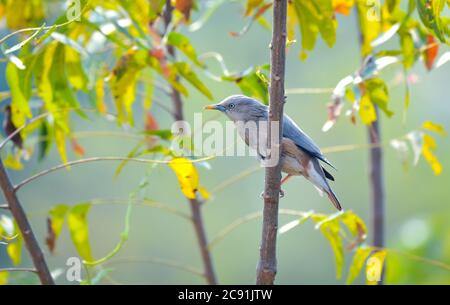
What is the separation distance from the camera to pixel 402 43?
3412 millimetres

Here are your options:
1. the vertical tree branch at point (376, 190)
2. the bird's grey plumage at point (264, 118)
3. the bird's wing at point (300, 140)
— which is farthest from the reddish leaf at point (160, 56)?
the vertical tree branch at point (376, 190)

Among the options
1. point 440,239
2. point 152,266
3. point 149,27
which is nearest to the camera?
point 149,27

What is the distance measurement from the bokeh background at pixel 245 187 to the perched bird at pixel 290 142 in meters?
10.8

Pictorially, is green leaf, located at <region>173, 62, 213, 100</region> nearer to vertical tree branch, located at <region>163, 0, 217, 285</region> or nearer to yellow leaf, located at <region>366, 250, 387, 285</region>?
vertical tree branch, located at <region>163, 0, 217, 285</region>

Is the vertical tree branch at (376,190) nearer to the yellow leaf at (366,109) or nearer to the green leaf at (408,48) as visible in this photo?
the green leaf at (408,48)

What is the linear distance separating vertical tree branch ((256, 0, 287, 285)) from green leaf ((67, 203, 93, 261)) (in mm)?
1114

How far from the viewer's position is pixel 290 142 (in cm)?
330

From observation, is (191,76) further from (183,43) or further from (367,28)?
(367,28)

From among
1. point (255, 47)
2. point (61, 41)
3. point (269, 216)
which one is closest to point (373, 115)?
point (269, 216)

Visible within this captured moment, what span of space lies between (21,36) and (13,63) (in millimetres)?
917

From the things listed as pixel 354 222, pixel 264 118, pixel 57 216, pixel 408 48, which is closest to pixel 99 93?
pixel 57 216

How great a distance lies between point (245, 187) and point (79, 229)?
14970 millimetres

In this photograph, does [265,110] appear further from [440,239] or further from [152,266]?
[152,266]

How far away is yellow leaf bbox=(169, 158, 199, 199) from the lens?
2869mm
